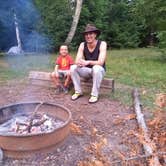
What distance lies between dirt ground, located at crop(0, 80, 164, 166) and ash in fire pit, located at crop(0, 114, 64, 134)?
0.80 ft

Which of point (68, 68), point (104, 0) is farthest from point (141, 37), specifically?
point (68, 68)

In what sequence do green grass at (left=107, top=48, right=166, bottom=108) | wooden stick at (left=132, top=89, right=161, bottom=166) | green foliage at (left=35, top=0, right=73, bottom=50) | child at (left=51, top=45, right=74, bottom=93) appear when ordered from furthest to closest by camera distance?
1. green foliage at (left=35, top=0, right=73, bottom=50)
2. child at (left=51, top=45, right=74, bottom=93)
3. green grass at (left=107, top=48, right=166, bottom=108)
4. wooden stick at (left=132, top=89, right=161, bottom=166)

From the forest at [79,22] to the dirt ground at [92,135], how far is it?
13.6ft

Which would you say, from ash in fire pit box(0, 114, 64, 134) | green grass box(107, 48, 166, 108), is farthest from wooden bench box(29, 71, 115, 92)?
ash in fire pit box(0, 114, 64, 134)

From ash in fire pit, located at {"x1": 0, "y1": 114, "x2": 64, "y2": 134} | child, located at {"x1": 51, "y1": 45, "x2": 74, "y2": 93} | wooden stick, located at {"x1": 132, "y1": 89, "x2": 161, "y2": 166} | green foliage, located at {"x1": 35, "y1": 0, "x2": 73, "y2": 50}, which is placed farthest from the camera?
green foliage, located at {"x1": 35, "y1": 0, "x2": 73, "y2": 50}

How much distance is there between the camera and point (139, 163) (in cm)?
280

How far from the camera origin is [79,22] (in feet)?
45.1

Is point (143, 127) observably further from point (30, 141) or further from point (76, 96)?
point (76, 96)

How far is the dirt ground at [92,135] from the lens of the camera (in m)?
3.05

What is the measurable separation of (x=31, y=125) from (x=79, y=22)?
10.7 metres

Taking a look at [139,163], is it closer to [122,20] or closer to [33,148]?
[33,148]

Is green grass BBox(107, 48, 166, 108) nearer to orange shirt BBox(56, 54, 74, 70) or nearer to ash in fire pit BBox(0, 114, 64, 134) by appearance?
orange shirt BBox(56, 54, 74, 70)

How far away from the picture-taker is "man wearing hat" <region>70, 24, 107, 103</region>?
4898 millimetres

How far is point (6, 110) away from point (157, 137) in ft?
5.96
